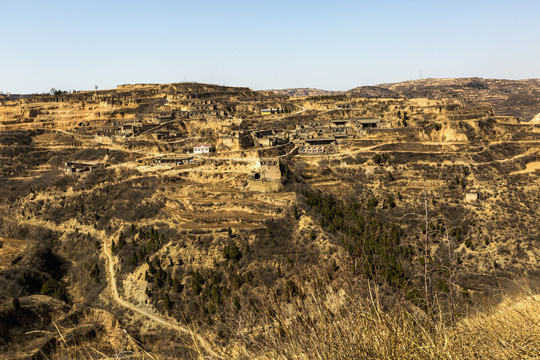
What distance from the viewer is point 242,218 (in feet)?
106

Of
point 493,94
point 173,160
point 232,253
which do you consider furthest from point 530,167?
point 493,94

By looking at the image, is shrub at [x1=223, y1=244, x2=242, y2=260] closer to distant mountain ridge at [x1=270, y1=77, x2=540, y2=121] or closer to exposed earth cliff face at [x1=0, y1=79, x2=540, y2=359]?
exposed earth cliff face at [x1=0, y1=79, x2=540, y2=359]

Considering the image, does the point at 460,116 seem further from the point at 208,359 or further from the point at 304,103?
the point at 208,359

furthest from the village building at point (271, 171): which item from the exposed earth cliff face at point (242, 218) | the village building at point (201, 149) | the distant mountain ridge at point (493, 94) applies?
the distant mountain ridge at point (493, 94)

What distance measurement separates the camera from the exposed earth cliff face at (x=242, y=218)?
2241 centimetres

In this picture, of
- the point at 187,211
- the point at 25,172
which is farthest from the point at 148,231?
the point at 25,172

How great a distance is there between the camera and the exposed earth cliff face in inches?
882

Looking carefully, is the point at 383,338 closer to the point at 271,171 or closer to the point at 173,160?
the point at 271,171

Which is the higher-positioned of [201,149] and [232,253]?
[201,149]

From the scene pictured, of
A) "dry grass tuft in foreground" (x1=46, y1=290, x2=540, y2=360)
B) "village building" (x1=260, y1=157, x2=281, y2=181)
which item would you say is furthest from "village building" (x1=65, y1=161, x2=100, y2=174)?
"dry grass tuft in foreground" (x1=46, y1=290, x2=540, y2=360)

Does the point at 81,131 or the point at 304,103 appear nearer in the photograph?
the point at 81,131

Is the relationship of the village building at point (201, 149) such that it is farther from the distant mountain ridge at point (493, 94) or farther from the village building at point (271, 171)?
the distant mountain ridge at point (493, 94)

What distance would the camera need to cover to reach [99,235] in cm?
3666

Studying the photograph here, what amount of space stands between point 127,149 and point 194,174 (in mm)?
16770
